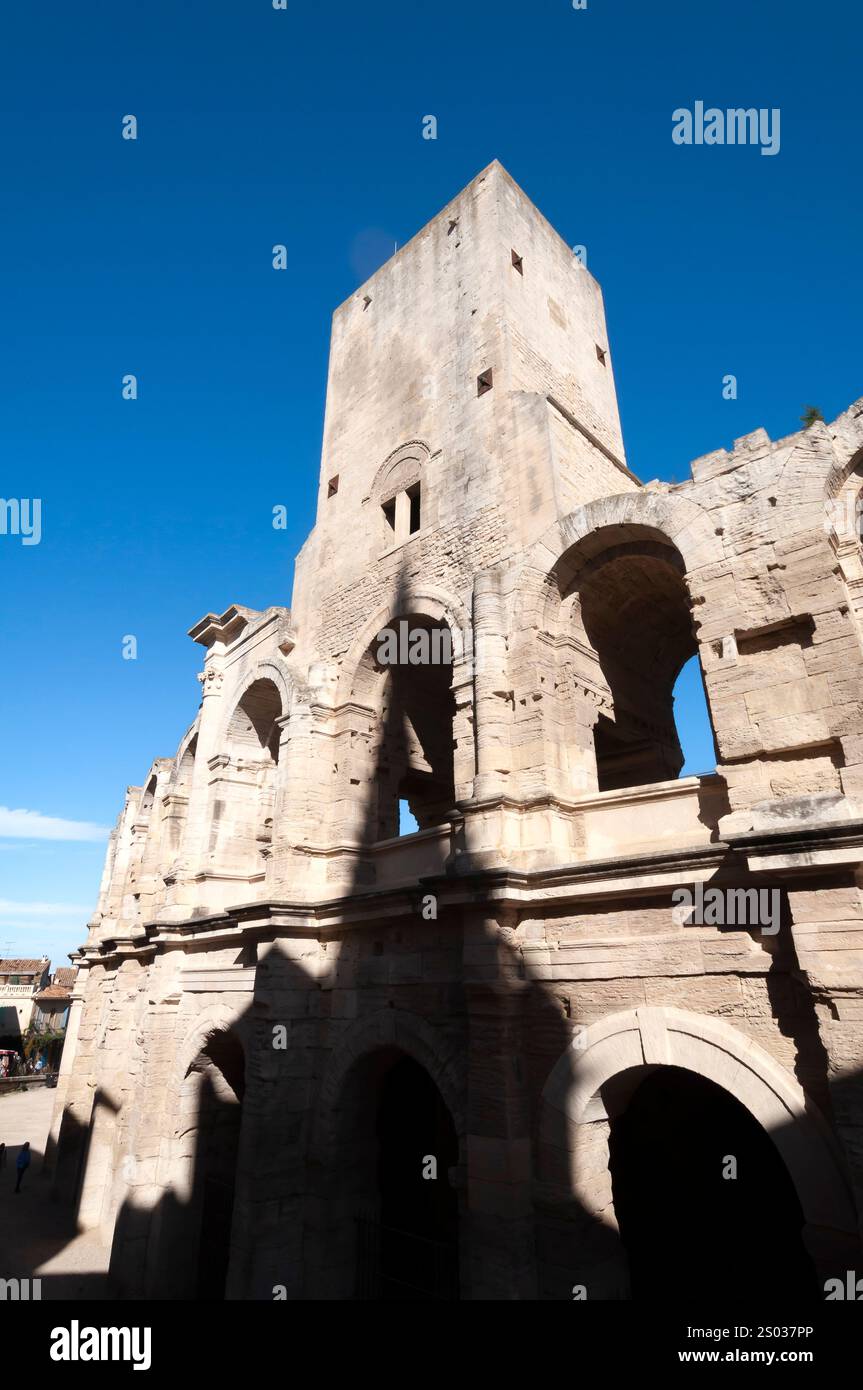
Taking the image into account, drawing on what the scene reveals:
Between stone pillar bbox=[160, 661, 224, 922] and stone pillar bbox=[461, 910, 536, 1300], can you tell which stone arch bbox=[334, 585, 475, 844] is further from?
stone pillar bbox=[160, 661, 224, 922]

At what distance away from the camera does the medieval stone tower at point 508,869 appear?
5.91 meters

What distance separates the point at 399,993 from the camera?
8.37 m

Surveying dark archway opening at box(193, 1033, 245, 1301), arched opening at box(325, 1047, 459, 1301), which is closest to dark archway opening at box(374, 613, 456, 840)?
arched opening at box(325, 1047, 459, 1301)

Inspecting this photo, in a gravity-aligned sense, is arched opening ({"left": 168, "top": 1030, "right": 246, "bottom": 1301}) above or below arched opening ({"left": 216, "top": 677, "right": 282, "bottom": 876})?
below

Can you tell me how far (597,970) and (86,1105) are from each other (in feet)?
54.5

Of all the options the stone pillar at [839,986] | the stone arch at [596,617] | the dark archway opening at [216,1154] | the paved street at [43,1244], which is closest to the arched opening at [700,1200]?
the stone pillar at [839,986]

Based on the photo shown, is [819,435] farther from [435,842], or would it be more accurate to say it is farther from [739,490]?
[435,842]

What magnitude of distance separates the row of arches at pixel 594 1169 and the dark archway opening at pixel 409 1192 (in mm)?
21

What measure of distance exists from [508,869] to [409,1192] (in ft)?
20.2

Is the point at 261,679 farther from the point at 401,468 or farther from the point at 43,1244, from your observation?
the point at 43,1244

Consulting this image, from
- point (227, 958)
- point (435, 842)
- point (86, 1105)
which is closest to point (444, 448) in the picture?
point (435, 842)

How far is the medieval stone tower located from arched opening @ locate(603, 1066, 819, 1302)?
1.6 inches

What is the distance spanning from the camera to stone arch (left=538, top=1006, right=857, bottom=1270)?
488cm

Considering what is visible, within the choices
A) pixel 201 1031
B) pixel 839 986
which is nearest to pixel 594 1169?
pixel 839 986
